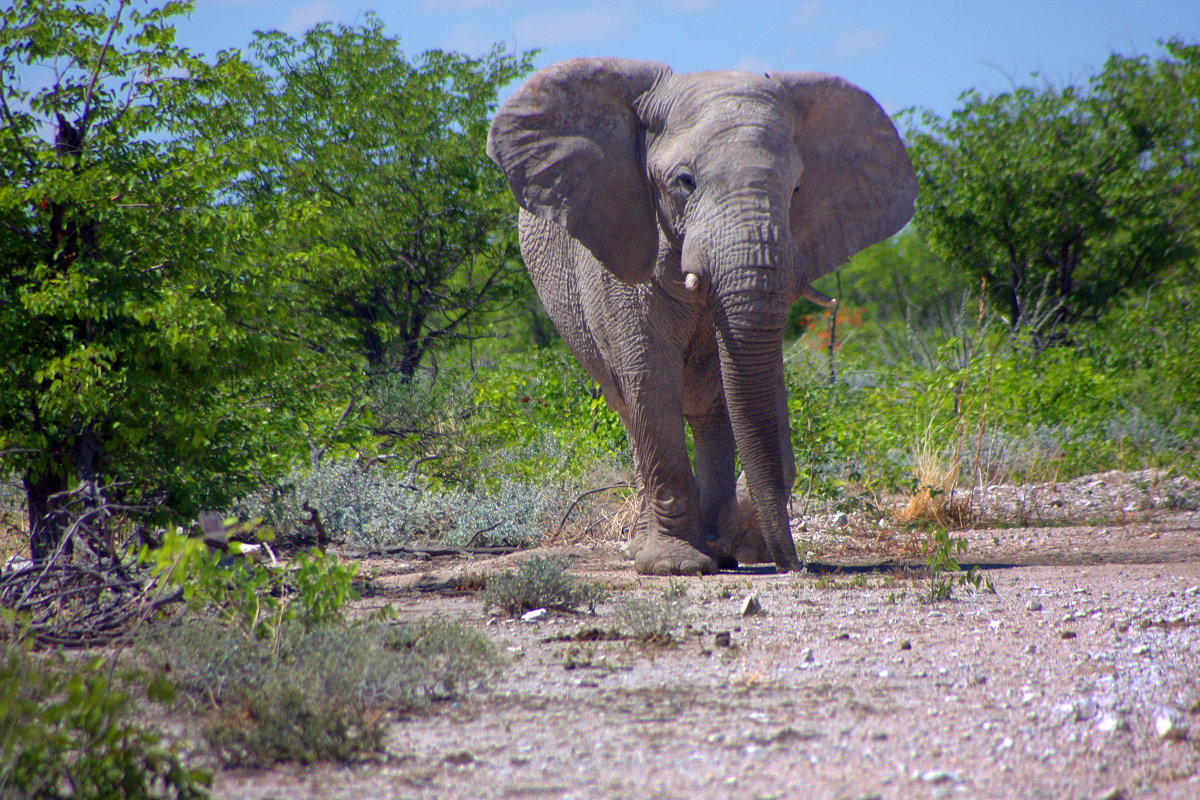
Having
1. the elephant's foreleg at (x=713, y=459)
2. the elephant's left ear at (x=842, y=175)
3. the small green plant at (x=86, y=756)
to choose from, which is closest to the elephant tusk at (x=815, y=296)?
the elephant's left ear at (x=842, y=175)

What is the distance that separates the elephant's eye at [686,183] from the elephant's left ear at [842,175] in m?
1.06

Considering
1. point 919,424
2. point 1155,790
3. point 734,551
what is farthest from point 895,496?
point 1155,790

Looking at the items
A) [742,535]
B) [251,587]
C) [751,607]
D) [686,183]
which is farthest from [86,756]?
[742,535]

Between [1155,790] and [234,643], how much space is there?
8.73ft

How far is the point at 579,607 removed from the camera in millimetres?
4965

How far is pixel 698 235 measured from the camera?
17.6 ft

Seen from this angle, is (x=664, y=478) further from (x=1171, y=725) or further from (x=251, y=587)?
(x=1171, y=725)

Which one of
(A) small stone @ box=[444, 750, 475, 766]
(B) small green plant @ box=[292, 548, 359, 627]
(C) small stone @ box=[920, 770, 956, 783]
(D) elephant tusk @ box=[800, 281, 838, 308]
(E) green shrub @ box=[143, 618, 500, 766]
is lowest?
(C) small stone @ box=[920, 770, 956, 783]

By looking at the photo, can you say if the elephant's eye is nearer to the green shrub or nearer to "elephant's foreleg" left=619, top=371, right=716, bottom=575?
"elephant's foreleg" left=619, top=371, right=716, bottom=575

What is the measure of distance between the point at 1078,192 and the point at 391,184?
11.7 meters

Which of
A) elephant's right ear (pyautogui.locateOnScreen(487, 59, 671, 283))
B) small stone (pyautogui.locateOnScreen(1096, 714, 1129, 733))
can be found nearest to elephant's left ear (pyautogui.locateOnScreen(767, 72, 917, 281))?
elephant's right ear (pyautogui.locateOnScreen(487, 59, 671, 283))

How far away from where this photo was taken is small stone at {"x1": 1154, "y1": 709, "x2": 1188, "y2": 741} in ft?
8.97

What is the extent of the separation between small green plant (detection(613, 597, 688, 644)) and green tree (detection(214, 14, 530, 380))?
9.70 metres

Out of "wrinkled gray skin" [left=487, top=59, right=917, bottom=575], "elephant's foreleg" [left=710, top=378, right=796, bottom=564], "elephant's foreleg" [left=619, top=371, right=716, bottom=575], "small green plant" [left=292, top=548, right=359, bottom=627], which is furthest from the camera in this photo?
"elephant's foreleg" [left=710, top=378, right=796, bottom=564]
